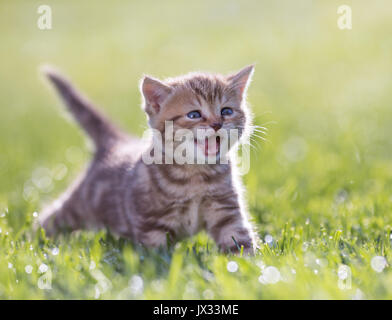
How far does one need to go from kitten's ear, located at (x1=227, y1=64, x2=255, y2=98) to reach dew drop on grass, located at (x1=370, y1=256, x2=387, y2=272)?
1181 millimetres

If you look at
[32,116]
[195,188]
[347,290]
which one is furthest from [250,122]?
[32,116]

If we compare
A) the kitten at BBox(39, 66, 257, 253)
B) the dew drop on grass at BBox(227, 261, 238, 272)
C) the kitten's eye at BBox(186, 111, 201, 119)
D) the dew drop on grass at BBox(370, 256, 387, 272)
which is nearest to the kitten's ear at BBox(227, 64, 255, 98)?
the kitten at BBox(39, 66, 257, 253)

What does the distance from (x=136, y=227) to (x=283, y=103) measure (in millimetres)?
4209

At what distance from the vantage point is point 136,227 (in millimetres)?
2619

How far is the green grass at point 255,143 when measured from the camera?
1.95 metres

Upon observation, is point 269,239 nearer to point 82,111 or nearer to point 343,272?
point 343,272

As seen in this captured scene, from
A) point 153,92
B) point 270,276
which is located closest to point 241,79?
→ point 153,92

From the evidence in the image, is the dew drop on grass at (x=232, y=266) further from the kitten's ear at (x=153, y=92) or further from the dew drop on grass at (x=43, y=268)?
the kitten's ear at (x=153, y=92)

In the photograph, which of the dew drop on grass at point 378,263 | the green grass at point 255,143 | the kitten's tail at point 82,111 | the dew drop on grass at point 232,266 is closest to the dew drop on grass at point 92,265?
the green grass at point 255,143

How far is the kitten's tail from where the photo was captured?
11.5 feet

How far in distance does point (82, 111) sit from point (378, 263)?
2279mm

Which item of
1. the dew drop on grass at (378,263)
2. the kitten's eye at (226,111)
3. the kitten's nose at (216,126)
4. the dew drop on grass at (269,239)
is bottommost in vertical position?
the dew drop on grass at (378,263)

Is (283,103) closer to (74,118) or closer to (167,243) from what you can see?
(74,118)

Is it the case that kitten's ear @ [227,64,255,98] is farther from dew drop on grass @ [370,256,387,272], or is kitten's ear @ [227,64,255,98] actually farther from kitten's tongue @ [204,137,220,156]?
dew drop on grass @ [370,256,387,272]
